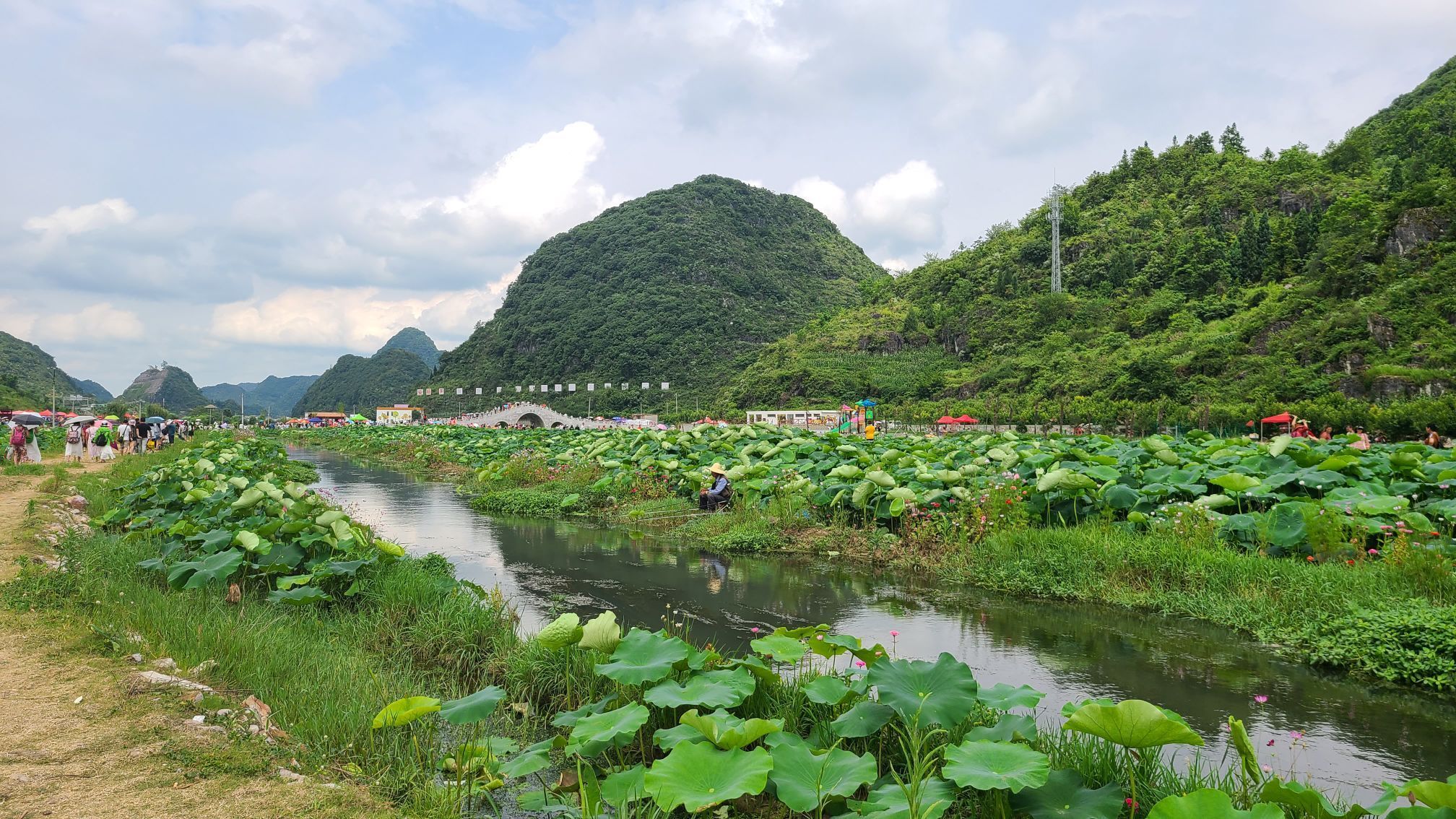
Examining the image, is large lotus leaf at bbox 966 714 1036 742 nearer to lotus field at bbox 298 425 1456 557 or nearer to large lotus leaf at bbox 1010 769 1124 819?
large lotus leaf at bbox 1010 769 1124 819

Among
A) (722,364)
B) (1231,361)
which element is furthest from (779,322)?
(1231,361)

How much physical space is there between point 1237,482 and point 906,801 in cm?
622

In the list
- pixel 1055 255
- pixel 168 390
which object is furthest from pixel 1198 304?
pixel 168 390

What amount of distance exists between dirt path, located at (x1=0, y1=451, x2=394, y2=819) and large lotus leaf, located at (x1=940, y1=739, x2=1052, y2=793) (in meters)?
2.24

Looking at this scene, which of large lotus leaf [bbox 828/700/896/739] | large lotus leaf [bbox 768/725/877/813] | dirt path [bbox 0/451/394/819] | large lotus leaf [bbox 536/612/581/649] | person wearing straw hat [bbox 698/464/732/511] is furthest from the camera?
person wearing straw hat [bbox 698/464/732/511]

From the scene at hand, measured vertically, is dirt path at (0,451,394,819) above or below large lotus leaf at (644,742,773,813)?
below

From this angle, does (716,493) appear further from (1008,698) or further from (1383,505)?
(1008,698)

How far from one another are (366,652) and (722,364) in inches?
3037

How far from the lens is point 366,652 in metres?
5.29

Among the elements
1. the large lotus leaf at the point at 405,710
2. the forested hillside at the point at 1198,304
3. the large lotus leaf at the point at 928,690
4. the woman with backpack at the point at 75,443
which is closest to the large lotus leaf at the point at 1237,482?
the large lotus leaf at the point at 928,690

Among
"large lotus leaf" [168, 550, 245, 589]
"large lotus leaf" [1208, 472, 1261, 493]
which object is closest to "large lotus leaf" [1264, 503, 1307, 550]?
"large lotus leaf" [1208, 472, 1261, 493]

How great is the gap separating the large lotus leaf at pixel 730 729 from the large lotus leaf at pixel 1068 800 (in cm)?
95

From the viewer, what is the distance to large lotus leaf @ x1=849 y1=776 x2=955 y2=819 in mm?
2570

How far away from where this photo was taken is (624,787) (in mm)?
3035
